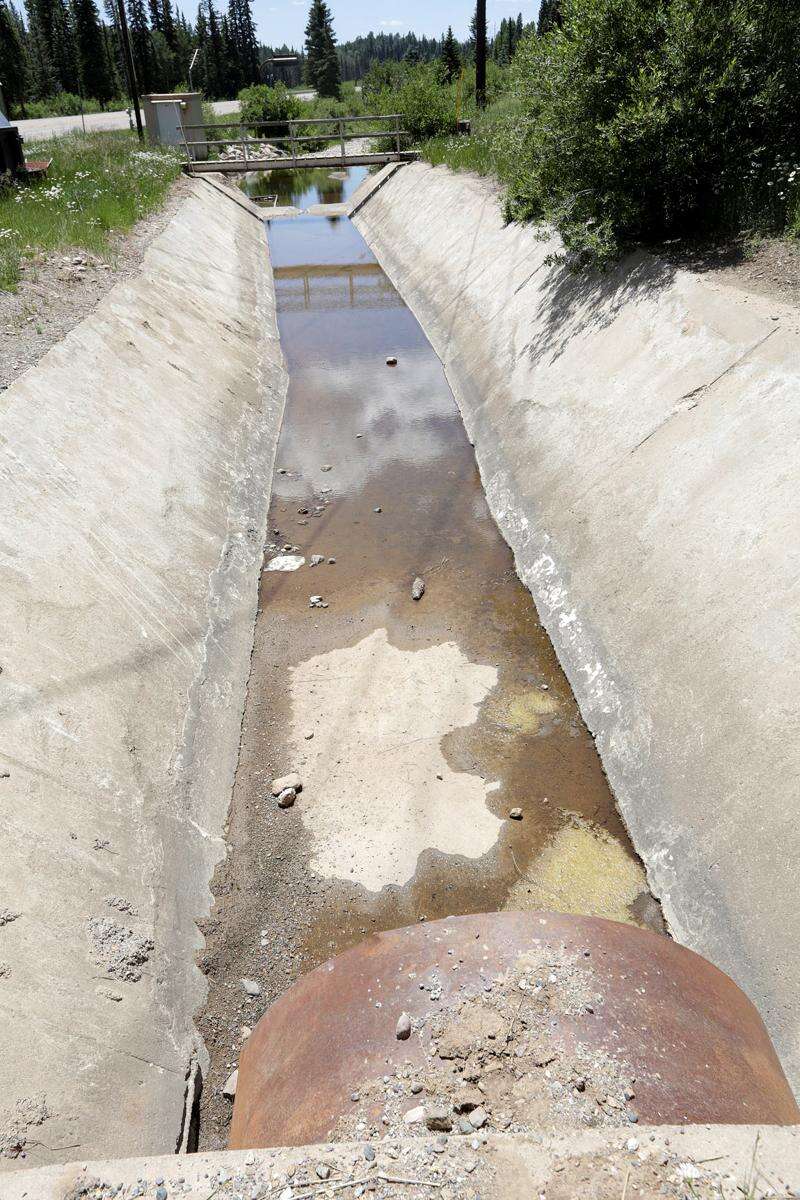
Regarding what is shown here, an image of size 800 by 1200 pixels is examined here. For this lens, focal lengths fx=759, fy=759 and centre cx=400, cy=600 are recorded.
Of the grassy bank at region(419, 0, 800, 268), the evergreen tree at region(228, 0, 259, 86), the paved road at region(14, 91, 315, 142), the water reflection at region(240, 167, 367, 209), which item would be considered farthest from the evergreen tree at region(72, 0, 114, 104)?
the grassy bank at region(419, 0, 800, 268)

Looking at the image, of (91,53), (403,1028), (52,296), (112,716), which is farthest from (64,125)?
(403,1028)

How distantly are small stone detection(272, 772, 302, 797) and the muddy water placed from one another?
0.22 feet

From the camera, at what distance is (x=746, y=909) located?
14.4 ft

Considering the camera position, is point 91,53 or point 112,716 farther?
point 91,53

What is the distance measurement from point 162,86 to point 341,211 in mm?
55688

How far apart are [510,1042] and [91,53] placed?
85.5 meters

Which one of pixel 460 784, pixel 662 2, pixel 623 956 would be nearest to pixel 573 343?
pixel 662 2

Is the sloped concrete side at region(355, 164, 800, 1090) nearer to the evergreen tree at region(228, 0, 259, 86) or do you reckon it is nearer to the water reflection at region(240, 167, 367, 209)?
the water reflection at region(240, 167, 367, 209)

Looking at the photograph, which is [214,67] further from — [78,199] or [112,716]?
[112,716]

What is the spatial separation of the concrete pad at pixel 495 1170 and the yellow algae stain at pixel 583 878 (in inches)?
94.1

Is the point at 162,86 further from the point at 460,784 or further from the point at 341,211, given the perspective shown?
the point at 460,784

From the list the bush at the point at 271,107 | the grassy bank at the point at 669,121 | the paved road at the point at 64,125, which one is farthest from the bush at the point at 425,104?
the grassy bank at the point at 669,121

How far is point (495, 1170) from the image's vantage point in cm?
262

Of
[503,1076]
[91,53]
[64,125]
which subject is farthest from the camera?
[91,53]
